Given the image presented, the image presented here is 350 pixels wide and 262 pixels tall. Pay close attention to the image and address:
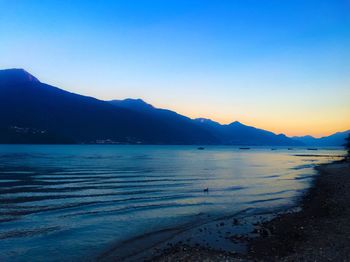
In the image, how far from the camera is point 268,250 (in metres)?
17.5

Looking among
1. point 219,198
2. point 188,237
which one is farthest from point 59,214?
point 219,198

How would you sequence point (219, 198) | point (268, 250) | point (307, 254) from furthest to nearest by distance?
1. point (219, 198)
2. point (268, 250)
3. point (307, 254)

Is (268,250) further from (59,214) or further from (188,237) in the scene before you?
(59,214)

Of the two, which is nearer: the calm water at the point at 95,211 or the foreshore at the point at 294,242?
the foreshore at the point at 294,242

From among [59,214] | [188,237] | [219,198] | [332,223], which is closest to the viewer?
[188,237]

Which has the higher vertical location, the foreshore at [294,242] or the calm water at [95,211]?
the foreshore at [294,242]

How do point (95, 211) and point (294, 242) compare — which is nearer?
point (294, 242)

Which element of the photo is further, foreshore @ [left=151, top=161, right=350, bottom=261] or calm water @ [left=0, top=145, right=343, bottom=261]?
calm water @ [left=0, top=145, right=343, bottom=261]

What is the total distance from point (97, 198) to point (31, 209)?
7885mm

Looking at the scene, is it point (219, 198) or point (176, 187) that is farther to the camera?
point (176, 187)

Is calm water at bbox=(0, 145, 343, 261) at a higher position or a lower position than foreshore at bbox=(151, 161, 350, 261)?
lower

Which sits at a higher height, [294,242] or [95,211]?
[294,242]

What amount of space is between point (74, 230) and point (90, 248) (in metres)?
4.26

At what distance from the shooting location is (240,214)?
2891cm
